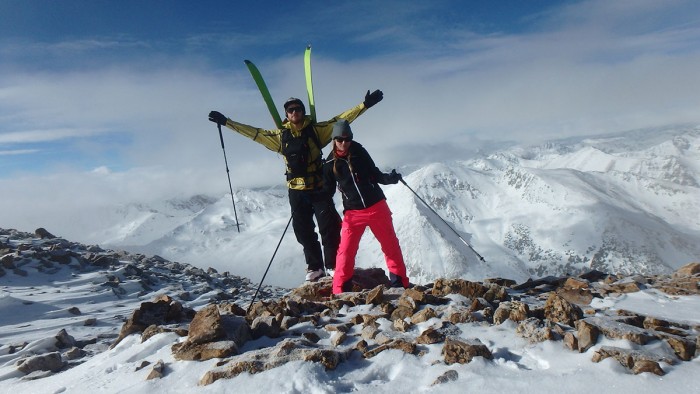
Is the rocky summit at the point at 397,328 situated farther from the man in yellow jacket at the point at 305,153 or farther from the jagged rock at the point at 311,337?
the man in yellow jacket at the point at 305,153

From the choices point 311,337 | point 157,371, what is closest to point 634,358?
point 311,337

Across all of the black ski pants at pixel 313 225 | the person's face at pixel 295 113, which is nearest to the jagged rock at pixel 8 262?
the black ski pants at pixel 313 225

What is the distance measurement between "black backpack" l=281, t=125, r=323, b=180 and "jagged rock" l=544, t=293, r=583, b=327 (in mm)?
6276

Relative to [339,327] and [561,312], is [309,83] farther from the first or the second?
[561,312]

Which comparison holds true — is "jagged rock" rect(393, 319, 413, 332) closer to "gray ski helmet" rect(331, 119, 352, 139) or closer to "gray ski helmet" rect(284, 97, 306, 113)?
"gray ski helmet" rect(331, 119, 352, 139)

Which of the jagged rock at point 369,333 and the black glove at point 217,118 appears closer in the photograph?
the jagged rock at point 369,333

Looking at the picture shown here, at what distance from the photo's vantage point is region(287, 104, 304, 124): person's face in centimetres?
1005

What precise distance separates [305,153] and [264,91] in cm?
240

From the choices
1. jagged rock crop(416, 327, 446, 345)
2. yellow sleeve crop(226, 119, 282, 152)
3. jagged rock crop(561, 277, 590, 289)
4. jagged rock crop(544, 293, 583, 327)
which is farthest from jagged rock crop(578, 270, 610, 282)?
yellow sleeve crop(226, 119, 282, 152)

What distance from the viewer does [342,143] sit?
923 cm

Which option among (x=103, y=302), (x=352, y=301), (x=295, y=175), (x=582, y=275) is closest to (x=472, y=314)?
(x=352, y=301)

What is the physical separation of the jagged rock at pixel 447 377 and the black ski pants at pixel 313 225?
630 centimetres

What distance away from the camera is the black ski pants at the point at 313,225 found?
35.3 feet

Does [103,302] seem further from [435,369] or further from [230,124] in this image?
[435,369]
